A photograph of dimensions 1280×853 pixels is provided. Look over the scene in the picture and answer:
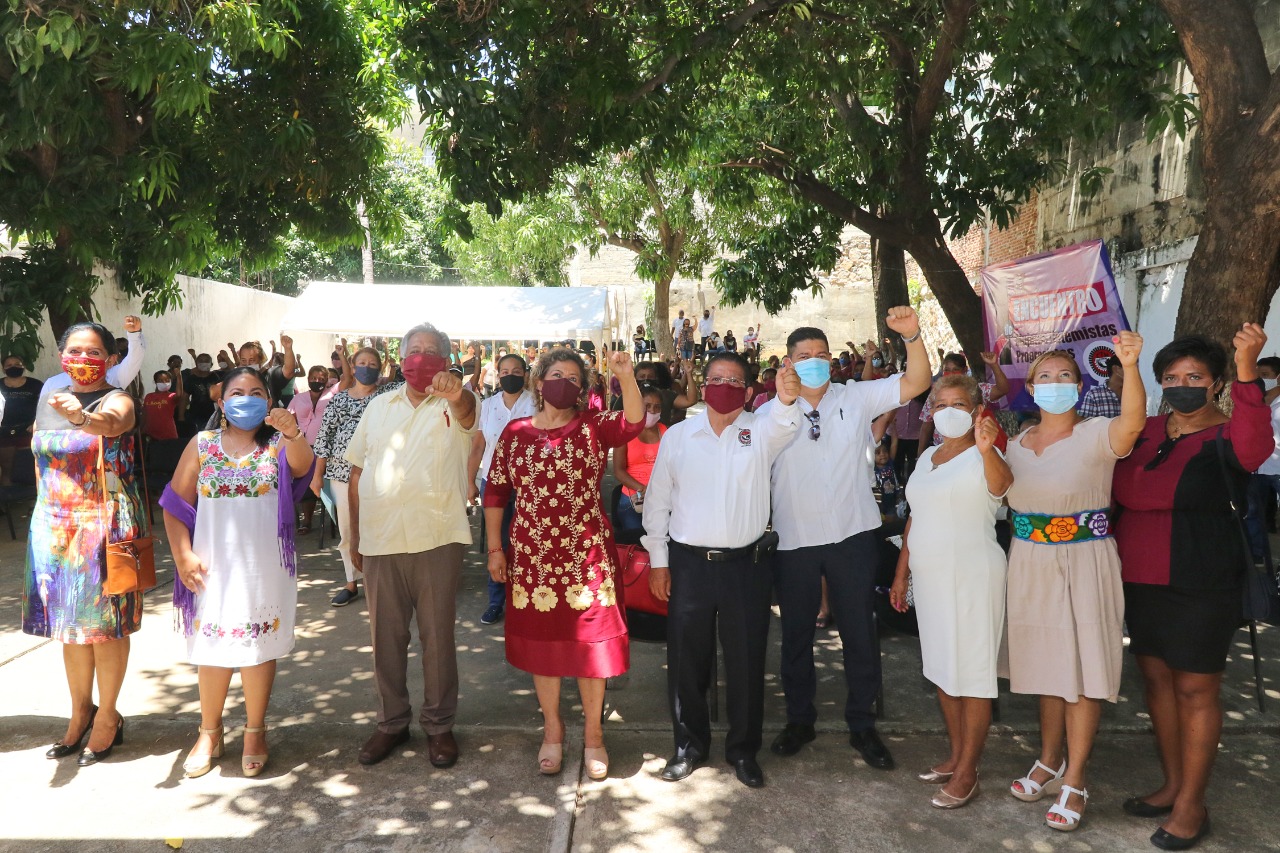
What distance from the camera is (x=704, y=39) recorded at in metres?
7.46

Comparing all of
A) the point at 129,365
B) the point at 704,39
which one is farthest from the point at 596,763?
the point at 704,39

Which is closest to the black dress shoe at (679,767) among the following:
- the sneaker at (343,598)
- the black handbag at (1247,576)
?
the black handbag at (1247,576)

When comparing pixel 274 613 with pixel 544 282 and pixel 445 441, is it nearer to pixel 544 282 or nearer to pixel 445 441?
pixel 445 441

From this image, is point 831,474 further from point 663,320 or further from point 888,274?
point 663,320

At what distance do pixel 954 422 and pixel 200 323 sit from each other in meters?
18.2

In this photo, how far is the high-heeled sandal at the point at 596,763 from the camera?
3.93 metres

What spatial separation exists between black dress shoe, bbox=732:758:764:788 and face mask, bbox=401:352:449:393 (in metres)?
2.04

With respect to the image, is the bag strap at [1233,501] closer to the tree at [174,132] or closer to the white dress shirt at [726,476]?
the white dress shirt at [726,476]

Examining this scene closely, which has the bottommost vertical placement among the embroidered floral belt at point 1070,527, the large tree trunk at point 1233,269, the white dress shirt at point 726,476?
the embroidered floral belt at point 1070,527

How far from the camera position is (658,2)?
318 inches

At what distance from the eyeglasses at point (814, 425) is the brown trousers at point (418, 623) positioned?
1599 millimetres

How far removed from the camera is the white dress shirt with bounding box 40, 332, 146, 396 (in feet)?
13.6

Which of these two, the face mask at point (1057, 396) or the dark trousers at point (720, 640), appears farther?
the dark trousers at point (720, 640)

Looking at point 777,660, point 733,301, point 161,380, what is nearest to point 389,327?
point 161,380
